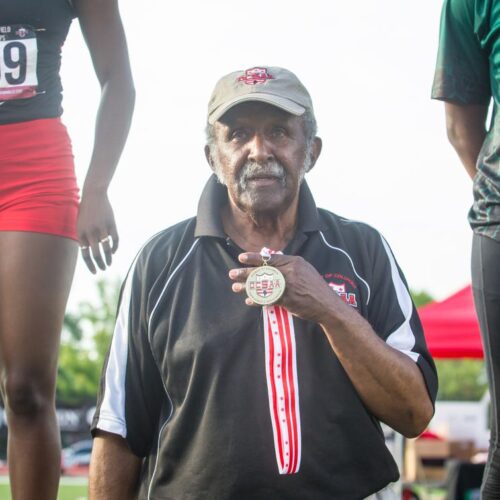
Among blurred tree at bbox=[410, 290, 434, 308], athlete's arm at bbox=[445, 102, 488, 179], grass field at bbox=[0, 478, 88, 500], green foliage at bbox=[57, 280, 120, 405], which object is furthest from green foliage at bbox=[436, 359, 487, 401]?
athlete's arm at bbox=[445, 102, 488, 179]

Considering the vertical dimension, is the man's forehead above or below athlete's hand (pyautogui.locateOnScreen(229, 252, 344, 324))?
above

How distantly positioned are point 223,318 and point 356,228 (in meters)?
0.53

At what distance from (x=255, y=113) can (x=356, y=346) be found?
2.69ft

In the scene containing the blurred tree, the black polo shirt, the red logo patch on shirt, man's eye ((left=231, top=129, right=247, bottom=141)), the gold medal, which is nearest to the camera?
the gold medal

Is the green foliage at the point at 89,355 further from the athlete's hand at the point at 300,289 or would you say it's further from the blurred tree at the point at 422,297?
the athlete's hand at the point at 300,289

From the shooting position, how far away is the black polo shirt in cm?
250

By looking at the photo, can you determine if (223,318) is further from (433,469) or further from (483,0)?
(433,469)

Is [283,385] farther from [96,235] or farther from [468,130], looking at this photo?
[468,130]

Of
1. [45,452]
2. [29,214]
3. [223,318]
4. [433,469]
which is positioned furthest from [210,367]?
[433,469]

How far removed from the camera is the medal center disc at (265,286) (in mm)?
2393

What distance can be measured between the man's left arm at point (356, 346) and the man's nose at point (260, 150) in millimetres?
408

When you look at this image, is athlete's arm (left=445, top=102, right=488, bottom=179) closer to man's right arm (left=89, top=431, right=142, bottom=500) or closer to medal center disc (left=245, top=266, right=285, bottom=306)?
medal center disc (left=245, top=266, right=285, bottom=306)

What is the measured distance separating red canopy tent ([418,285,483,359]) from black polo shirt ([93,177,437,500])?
601cm

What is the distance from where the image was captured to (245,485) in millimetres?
2479
